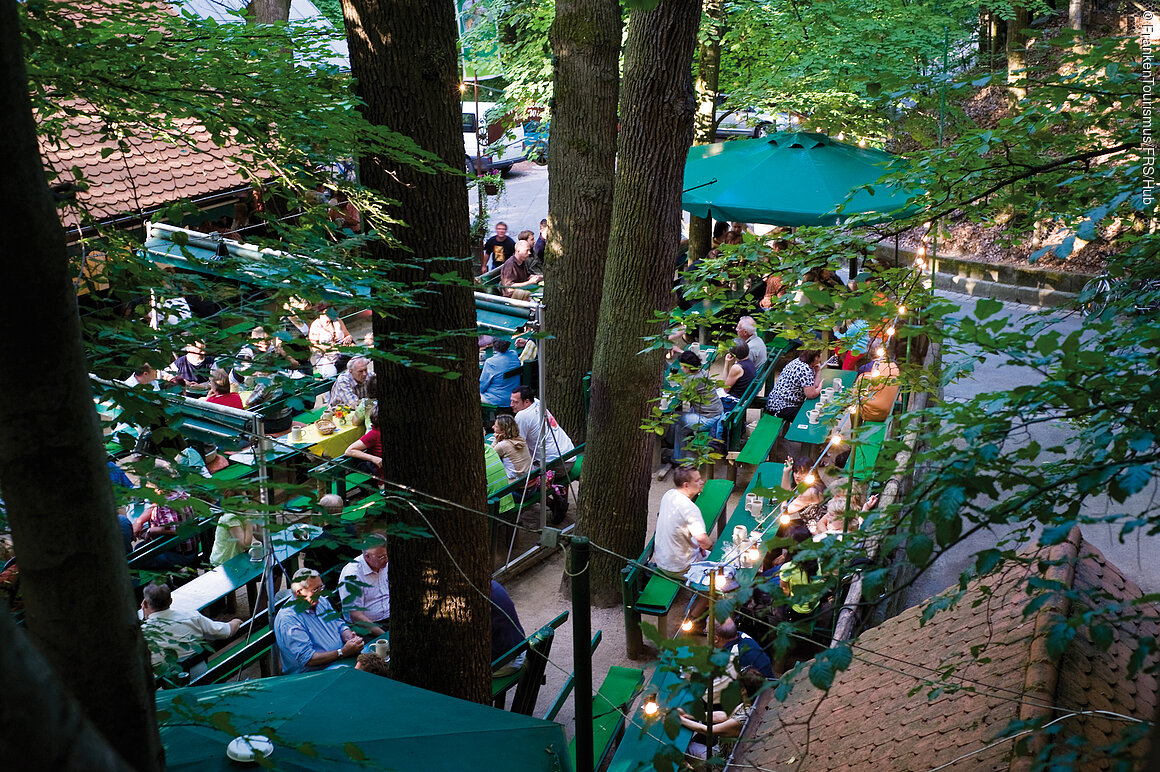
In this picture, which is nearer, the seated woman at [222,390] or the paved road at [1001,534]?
the paved road at [1001,534]

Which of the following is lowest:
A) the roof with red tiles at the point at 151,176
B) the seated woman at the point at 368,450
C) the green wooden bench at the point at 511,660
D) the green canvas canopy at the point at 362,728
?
the green wooden bench at the point at 511,660

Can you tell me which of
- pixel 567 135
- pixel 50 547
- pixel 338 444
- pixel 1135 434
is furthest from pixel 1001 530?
pixel 50 547

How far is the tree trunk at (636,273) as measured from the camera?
24.5ft

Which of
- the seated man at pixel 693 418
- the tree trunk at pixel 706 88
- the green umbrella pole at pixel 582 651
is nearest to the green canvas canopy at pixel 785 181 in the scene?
the seated man at pixel 693 418

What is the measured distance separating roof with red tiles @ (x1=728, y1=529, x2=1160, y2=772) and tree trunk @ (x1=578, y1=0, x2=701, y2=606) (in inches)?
101

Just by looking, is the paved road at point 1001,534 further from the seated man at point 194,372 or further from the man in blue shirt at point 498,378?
the seated man at point 194,372

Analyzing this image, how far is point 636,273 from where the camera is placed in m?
8.00

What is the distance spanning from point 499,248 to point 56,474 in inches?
563

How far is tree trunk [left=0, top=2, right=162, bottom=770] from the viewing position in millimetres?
2039

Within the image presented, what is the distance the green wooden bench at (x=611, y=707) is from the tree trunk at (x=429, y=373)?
844 millimetres

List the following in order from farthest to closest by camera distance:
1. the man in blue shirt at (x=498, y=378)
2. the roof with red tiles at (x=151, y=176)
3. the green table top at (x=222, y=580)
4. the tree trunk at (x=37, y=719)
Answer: the roof with red tiles at (x=151, y=176) < the man in blue shirt at (x=498, y=378) < the green table top at (x=222, y=580) < the tree trunk at (x=37, y=719)

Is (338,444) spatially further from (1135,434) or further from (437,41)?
(1135,434)

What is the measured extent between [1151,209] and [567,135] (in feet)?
23.0

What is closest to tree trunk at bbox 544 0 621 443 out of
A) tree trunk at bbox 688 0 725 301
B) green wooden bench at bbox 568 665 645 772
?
green wooden bench at bbox 568 665 645 772
